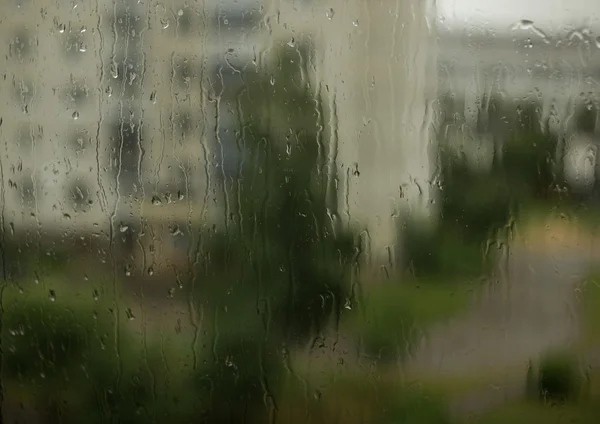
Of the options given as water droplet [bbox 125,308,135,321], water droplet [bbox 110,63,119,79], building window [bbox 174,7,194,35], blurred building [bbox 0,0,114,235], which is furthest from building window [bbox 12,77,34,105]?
water droplet [bbox 125,308,135,321]

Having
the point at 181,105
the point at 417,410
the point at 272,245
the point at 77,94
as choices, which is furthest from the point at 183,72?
the point at 417,410

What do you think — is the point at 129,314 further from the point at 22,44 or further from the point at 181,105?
the point at 22,44

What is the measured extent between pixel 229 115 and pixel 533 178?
42 cm

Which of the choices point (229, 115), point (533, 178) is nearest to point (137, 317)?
point (229, 115)

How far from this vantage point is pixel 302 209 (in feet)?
2.34

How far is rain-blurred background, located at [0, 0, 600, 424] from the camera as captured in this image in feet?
2.23

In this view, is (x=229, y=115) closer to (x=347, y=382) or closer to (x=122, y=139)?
(x=122, y=139)

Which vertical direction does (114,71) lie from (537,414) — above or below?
above

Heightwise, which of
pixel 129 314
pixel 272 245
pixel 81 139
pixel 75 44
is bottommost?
pixel 129 314

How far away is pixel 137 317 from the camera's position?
751 millimetres

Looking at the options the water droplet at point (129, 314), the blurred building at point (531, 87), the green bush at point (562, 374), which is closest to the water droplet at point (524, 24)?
the blurred building at point (531, 87)

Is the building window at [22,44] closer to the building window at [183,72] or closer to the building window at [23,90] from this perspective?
the building window at [23,90]

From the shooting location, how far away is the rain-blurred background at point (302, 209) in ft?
2.23

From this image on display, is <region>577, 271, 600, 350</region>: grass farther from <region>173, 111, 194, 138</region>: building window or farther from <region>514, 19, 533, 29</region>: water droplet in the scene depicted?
<region>173, 111, 194, 138</region>: building window
